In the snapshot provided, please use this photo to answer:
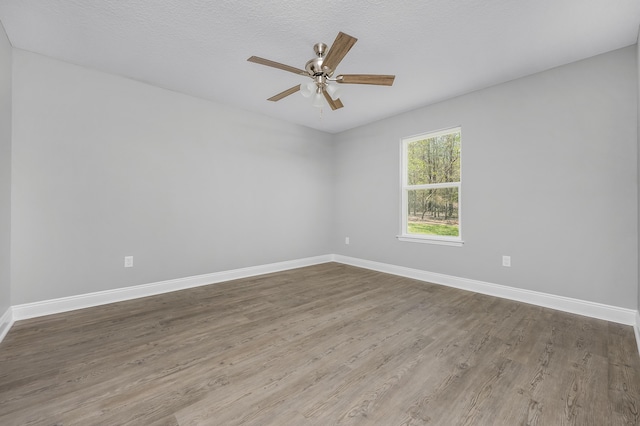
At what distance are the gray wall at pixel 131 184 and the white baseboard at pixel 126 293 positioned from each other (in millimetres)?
76

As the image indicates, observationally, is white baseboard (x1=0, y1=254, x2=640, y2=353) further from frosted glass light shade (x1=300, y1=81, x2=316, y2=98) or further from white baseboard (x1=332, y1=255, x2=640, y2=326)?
frosted glass light shade (x1=300, y1=81, x2=316, y2=98)

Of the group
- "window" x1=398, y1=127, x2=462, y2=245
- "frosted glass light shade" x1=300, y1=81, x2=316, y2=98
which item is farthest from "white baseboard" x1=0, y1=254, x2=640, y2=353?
"frosted glass light shade" x1=300, y1=81, x2=316, y2=98

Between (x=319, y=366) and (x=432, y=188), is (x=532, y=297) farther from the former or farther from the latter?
(x=319, y=366)

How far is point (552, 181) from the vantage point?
2887mm

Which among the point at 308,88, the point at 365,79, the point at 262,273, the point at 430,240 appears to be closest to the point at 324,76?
the point at 308,88

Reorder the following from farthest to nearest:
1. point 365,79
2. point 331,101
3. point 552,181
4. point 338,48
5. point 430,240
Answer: point 430,240, point 552,181, point 331,101, point 365,79, point 338,48

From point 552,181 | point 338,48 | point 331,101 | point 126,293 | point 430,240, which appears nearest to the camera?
point 338,48

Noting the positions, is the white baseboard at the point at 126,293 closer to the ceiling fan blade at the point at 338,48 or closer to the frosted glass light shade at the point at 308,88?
the frosted glass light shade at the point at 308,88

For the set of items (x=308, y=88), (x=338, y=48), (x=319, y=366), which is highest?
(x=338, y=48)

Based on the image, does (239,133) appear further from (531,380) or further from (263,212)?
(531,380)

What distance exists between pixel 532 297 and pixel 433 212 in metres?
1.55

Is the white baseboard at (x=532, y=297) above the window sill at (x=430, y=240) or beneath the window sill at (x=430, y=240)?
beneath

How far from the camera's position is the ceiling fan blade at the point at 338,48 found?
182cm

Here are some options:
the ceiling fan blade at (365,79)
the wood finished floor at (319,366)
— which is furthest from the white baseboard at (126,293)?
the ceiling fan blade at (365,79)
